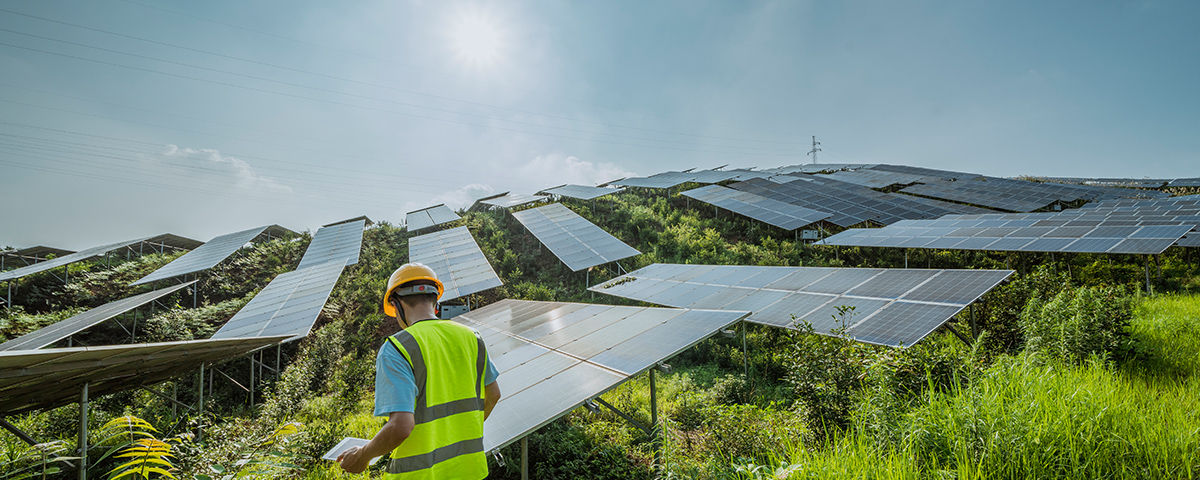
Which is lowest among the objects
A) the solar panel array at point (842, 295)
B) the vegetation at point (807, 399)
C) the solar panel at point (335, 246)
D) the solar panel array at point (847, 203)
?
the vegetation at point (807, 399)

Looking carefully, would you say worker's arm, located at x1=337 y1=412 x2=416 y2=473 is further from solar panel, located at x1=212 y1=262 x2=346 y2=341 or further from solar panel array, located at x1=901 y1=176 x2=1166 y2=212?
solar panel array, located at x1=901 y1=176 x2=1166 y2=212

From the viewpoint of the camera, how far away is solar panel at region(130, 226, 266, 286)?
17286 millimetres

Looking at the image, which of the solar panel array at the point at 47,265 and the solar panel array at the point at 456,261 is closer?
the solar panel array at the point at 456,261

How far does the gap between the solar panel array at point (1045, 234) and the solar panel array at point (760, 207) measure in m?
2.57

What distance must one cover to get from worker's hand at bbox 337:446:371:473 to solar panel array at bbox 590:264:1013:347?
4706 mm

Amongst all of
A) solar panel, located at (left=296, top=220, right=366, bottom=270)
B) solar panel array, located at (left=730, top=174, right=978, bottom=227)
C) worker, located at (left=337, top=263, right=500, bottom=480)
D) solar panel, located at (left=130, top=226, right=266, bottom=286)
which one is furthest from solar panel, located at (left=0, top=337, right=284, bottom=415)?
solar panel array, located at (left=730, top=174, right=978, bottom=227)

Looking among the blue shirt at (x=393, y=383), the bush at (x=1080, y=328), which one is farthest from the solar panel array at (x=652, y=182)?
the blue shirt at (x=393, y=383)

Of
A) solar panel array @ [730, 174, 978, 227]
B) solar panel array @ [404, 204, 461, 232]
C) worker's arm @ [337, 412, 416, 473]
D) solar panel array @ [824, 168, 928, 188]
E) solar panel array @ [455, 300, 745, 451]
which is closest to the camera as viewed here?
worker's arm @ [337, 412, 416, 473]

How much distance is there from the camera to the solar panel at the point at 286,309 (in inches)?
406

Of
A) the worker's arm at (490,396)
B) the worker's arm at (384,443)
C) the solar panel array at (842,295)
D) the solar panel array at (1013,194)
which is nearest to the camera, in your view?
the worker's arm at (384,443)

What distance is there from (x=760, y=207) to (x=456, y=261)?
55.0ft

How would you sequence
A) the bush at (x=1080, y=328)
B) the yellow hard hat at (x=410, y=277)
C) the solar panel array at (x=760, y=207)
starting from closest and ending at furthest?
the yellow hard hat at (x=410, y=277) < the bush at (x=1080, y=328) < the solar panel array at (x=760, y=207)

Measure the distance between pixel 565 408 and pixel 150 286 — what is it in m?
25.2

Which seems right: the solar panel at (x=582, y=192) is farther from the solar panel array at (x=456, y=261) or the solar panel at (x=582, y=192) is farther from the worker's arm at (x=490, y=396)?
the worker's arm at (x=490, y=396)
